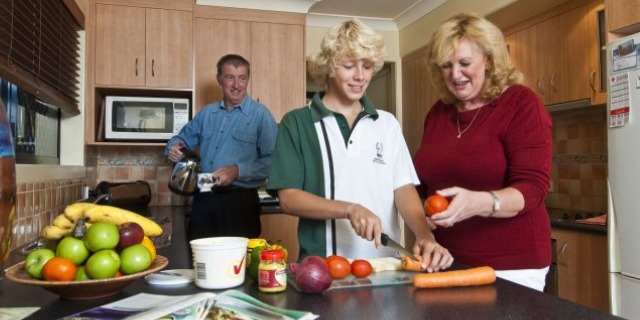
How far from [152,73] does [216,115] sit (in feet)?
2.69

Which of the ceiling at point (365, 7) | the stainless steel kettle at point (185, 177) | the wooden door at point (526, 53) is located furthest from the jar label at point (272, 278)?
the ceiling at point (365, 7)

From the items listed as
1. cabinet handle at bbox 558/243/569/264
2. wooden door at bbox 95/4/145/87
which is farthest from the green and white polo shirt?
wooden door at bbox 95/4/145/87

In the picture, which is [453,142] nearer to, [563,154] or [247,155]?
[247,155]

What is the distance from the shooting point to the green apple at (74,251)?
0.91 m

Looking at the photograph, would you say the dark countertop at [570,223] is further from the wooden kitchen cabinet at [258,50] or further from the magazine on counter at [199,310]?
the magazine on counter at [199,310]

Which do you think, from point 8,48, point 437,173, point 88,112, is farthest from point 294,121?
point 88,112

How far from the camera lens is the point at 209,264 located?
3.14 feet

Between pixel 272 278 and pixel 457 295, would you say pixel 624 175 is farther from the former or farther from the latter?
pixel 272 278

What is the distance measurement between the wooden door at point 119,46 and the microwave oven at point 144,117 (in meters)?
0.13

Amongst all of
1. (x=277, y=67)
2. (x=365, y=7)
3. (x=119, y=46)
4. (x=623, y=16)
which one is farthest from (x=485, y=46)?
(x=365, y=7)

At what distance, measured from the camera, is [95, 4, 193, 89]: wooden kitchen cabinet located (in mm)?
3297

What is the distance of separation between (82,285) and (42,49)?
1.63 meters

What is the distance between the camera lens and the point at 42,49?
212cm

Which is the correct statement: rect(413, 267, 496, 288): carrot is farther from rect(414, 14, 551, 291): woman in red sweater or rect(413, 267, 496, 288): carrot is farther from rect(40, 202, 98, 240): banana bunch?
rect(40, 202, 98, 240): banana bunch
